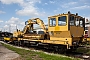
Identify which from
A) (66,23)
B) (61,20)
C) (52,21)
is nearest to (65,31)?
(66,23)

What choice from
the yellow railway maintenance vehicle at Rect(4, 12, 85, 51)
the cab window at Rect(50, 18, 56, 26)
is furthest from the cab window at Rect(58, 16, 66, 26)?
the cab window at Rect(50, 18, 56, 26)

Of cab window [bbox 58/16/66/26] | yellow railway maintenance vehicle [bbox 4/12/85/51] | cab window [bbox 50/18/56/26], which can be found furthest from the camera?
cab window [bbox 50/18/56/26]

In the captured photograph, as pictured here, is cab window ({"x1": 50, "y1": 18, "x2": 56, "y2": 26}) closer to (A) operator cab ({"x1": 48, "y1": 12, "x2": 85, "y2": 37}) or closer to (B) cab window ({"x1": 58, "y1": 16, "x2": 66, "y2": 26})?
(A) operator cab ({"x1": 48, "y1": 12, "x2": 85, "y2": 37})

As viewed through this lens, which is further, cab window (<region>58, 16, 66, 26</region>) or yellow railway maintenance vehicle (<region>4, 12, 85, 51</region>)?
cab window (<region>58, 16, 66, 26</region>)

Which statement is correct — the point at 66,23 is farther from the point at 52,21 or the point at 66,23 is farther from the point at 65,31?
the point at 52,21

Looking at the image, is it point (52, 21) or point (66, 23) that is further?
point (52, 21)

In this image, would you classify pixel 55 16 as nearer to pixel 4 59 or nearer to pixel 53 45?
pixel 53 45

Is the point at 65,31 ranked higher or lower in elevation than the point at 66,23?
lower

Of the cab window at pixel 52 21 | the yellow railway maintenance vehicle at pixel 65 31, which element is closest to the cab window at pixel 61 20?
the yellow railway maintenance vehicle at pixel 65 31

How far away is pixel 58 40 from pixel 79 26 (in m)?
2.29

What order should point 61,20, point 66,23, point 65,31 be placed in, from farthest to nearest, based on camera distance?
point 61,20 → point 65,31 → point 66,23

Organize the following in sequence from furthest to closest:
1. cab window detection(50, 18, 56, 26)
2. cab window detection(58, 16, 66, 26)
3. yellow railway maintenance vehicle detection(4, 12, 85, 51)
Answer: cab window detection(50, 18, 56, 26) < cab window detection(58, 16, 66, 26) < yellow railway maintenance vehicle detection(4, 12, 85, 51)

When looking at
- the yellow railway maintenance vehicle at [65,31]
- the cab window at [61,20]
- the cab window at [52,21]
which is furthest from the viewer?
the cab window at [52,21]

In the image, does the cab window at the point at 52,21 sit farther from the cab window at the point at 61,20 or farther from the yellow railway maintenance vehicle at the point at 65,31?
the cab window at the point at 61,20
